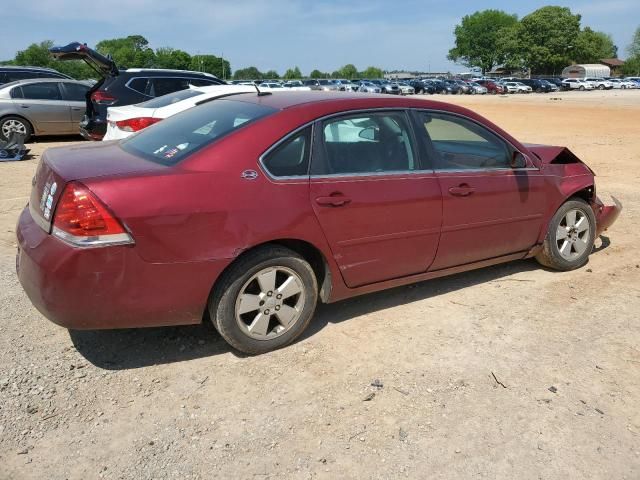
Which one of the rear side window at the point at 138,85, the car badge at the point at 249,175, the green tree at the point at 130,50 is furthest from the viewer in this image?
the green tree at the point at 130,50

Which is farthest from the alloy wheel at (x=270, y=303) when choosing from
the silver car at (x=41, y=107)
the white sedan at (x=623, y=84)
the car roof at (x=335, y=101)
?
the white sedan at (x=623, y=84)

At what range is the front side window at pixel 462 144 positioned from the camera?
424cm

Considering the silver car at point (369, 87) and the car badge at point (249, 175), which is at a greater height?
the car badge at point (249, 175)

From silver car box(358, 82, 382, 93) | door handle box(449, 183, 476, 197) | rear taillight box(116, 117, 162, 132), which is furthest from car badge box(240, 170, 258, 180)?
silver car box(358, 82, 382, 93)

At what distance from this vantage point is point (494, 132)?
457cm

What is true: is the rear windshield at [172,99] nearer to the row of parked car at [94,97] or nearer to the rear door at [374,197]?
the row of parked car at [94,97]

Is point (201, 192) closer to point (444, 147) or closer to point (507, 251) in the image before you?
Answer: point (444, 147)

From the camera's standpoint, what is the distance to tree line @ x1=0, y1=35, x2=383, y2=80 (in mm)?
57250

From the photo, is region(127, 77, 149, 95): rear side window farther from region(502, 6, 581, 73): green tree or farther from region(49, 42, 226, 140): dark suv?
region(502, 6, 581, 73): green tree

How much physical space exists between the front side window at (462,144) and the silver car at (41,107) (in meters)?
10.8

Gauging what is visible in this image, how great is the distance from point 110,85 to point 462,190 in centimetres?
820

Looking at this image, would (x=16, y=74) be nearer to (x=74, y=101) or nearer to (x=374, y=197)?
(x=74, y=101)

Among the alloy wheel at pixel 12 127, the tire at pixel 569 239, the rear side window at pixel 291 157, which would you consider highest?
the rear side window at pixel 291 157

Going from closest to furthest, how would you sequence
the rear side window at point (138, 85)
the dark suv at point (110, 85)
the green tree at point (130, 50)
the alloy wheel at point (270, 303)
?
the alloy wheel at point (270, 303), the dark suv at point (110, 85), the rear side window at point (138, 85), the green tree at point (130, 50)
